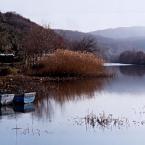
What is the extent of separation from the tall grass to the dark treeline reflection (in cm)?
163

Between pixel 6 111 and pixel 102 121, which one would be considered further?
pixel 6 111

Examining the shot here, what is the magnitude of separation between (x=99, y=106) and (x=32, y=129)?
568cm

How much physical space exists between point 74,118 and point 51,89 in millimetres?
9665

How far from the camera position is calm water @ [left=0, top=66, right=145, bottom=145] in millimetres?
13406

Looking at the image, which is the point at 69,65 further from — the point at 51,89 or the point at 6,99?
the point at 6,99

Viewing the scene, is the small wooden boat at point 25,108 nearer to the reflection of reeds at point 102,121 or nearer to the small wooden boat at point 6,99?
the small wooden boat at point 6,99

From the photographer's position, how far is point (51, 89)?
26391 mm

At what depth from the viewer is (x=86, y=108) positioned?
19.4 meters

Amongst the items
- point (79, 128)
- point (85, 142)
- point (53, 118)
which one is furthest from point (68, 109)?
point (85, 142)

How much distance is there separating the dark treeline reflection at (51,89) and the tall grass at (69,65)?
1.63 m

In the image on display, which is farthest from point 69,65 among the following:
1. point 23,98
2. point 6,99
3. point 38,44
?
point 6,99

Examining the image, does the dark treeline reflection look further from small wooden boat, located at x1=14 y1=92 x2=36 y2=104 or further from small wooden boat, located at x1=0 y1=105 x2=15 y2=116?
small wooden boat, located at x1=0 y1=105 x2=15 y2=116

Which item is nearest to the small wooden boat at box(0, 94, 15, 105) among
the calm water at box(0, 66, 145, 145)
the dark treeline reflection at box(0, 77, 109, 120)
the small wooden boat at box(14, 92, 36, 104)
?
the small wooden boat at box(14, 92, 36, 104)

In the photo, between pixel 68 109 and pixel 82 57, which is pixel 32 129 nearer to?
pixel 68 109
